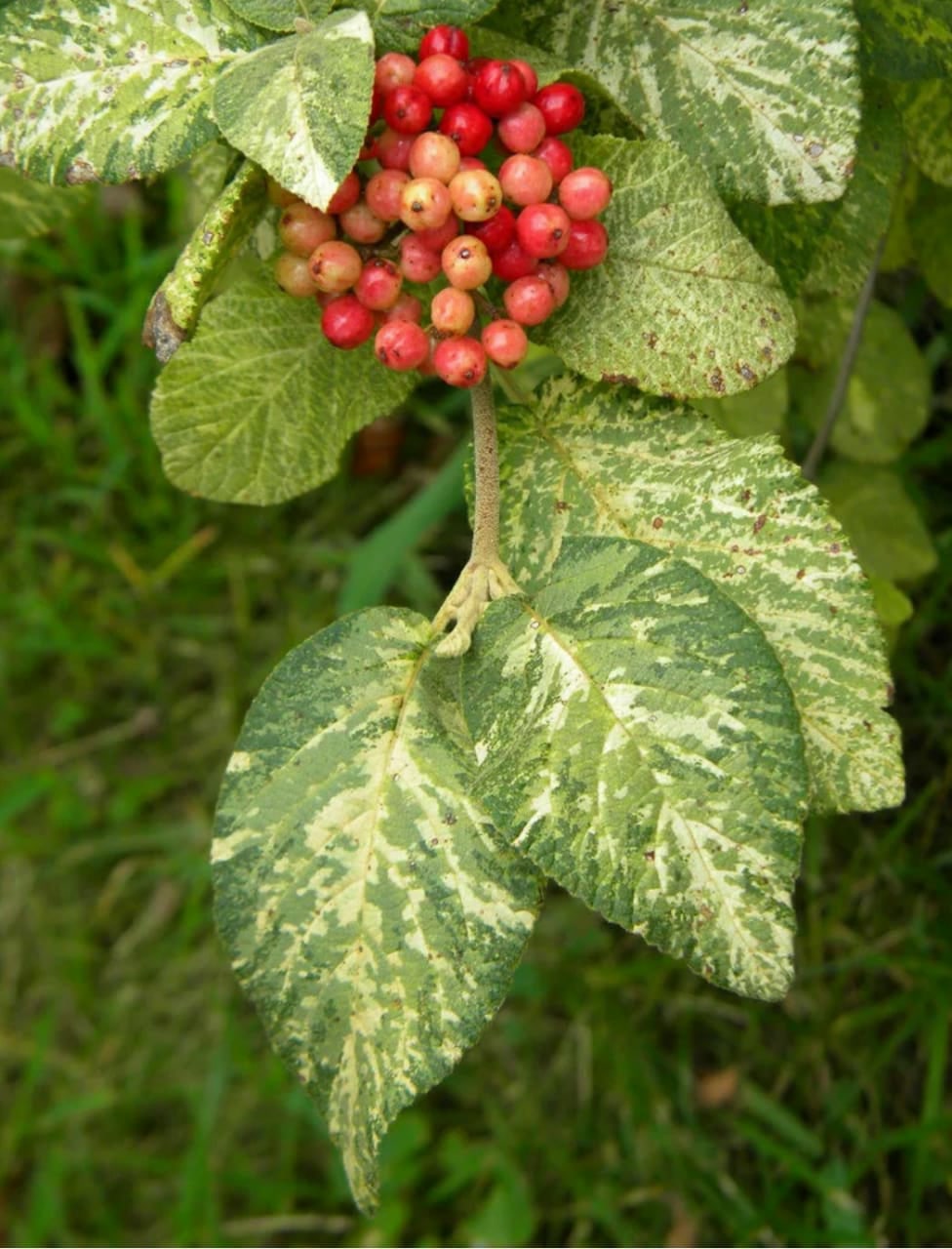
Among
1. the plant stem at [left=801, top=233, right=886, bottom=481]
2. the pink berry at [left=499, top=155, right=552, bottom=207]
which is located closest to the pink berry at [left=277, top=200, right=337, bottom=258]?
the pink berry at [left=499, top=155, right=552, bottom=207]

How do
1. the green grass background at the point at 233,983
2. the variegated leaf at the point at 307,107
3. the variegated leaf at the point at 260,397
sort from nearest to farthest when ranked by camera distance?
the variegated leaf at the point at 307,107
the variegated leaf at the point at 260,397
the green grass background at the point at 233,983

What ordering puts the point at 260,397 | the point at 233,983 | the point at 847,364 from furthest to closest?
the point at 233,983 → the point at 847,364 → the point at 260,397

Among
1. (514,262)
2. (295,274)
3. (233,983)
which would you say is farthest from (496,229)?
(233,983)

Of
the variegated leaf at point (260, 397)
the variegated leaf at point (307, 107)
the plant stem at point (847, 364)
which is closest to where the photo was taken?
the variegated leaf at point (307, 107)

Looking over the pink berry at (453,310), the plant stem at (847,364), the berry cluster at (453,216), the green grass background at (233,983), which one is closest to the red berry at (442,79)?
the berry cluster at (453,216)

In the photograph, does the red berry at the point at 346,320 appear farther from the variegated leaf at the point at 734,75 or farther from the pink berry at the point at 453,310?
the variegated leaf at the point at 734,75

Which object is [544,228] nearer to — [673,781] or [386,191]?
[386,191]

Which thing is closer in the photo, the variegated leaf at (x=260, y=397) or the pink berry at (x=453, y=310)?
the pink berry at (x=453, y=310)

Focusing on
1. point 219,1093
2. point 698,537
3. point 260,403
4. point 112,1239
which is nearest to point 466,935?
point 698,537
